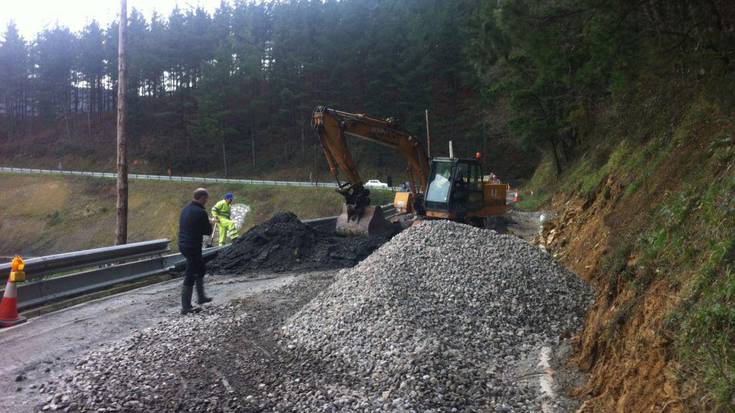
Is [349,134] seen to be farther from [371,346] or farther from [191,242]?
[371,346]

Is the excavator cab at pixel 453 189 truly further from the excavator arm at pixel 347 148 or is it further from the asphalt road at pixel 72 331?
the asphalt road at pixel 72 331

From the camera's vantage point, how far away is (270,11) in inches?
2266

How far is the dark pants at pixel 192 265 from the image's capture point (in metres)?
8.05

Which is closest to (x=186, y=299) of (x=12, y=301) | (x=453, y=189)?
(x=12, y=301)

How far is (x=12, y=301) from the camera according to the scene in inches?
296

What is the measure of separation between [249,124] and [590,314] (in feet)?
163

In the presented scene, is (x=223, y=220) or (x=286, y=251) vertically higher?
(x=223, y=220)

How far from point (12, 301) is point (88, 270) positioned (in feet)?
7.16

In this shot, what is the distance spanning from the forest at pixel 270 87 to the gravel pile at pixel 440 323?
19.7 m

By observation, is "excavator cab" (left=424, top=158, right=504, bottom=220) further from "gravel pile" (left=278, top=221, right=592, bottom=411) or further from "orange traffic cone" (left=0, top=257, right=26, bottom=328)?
"orange traffic cone" (left=0, top=257, right=26, bottom=328)

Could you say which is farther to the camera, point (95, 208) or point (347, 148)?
point (95, 208)

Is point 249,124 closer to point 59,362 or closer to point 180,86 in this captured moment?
point 180,86

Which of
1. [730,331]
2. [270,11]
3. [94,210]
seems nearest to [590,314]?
[730,331]

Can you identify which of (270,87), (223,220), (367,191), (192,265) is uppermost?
(270,87)
